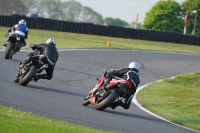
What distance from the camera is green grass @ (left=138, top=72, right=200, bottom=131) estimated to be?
1511 centimetres

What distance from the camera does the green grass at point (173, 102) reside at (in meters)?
15.1

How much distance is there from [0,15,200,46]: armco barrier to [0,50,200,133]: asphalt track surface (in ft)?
53.9

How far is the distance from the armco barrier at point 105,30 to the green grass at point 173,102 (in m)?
23.2

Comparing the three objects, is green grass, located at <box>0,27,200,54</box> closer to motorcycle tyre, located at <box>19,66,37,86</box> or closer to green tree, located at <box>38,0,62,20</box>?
motorcycle tyre, located at <box>19,66,37,86</box>

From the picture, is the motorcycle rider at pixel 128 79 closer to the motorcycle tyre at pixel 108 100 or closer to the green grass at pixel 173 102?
the motorcycle tyre at pixel 108 100

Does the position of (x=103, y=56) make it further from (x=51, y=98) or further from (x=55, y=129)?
(x=55, y=129)

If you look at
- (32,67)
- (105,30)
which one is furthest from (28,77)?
(105,30)

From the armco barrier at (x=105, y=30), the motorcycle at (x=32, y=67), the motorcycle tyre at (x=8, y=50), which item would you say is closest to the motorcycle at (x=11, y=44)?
the motorcycle tyre at (x=8, y=50)

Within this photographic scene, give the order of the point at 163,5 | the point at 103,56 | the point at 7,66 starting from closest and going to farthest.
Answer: the point at 7,66, the point at 103,56, the point at 163,5

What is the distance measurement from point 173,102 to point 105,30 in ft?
101

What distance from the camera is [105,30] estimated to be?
48.5 metres

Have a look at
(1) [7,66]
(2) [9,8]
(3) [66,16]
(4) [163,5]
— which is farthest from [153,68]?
(3) [66,16]

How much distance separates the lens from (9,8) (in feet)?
212

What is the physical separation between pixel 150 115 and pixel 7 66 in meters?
6.79
